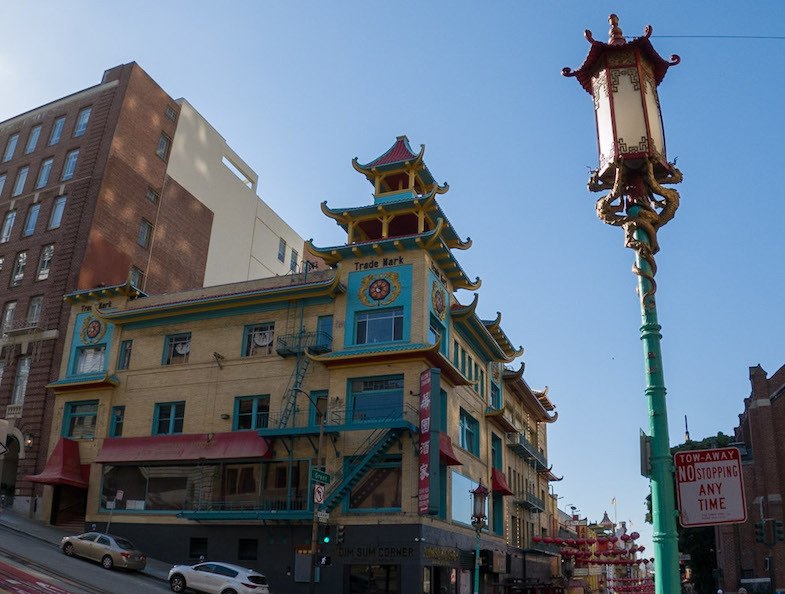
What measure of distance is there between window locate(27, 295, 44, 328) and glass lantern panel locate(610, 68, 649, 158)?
161 ft

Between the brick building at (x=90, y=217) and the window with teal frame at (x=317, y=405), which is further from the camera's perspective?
the brick building at (x=90, y=217)

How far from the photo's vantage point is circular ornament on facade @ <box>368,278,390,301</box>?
130 ft

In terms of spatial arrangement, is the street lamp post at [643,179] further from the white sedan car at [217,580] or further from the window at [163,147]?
the window at [163,147]

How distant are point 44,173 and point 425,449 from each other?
131ft

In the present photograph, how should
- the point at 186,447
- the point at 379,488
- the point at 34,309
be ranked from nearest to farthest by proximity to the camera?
the point at 379,488, the point at 186,447, the point at 34,309

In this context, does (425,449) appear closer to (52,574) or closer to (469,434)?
(469,434)

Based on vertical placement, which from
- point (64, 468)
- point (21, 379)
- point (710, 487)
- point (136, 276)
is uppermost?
point (136, 276)

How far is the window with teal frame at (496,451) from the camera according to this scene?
52.3 metres

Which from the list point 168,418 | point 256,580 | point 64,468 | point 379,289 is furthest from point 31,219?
Answer: point 256,580

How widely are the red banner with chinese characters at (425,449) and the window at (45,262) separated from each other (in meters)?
30.7

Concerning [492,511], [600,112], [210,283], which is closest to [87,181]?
[210,283]

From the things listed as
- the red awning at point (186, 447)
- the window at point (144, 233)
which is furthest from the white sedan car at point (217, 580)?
the window at point (144, 233)

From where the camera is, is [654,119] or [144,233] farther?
[144,233]

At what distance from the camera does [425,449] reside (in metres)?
34.9
